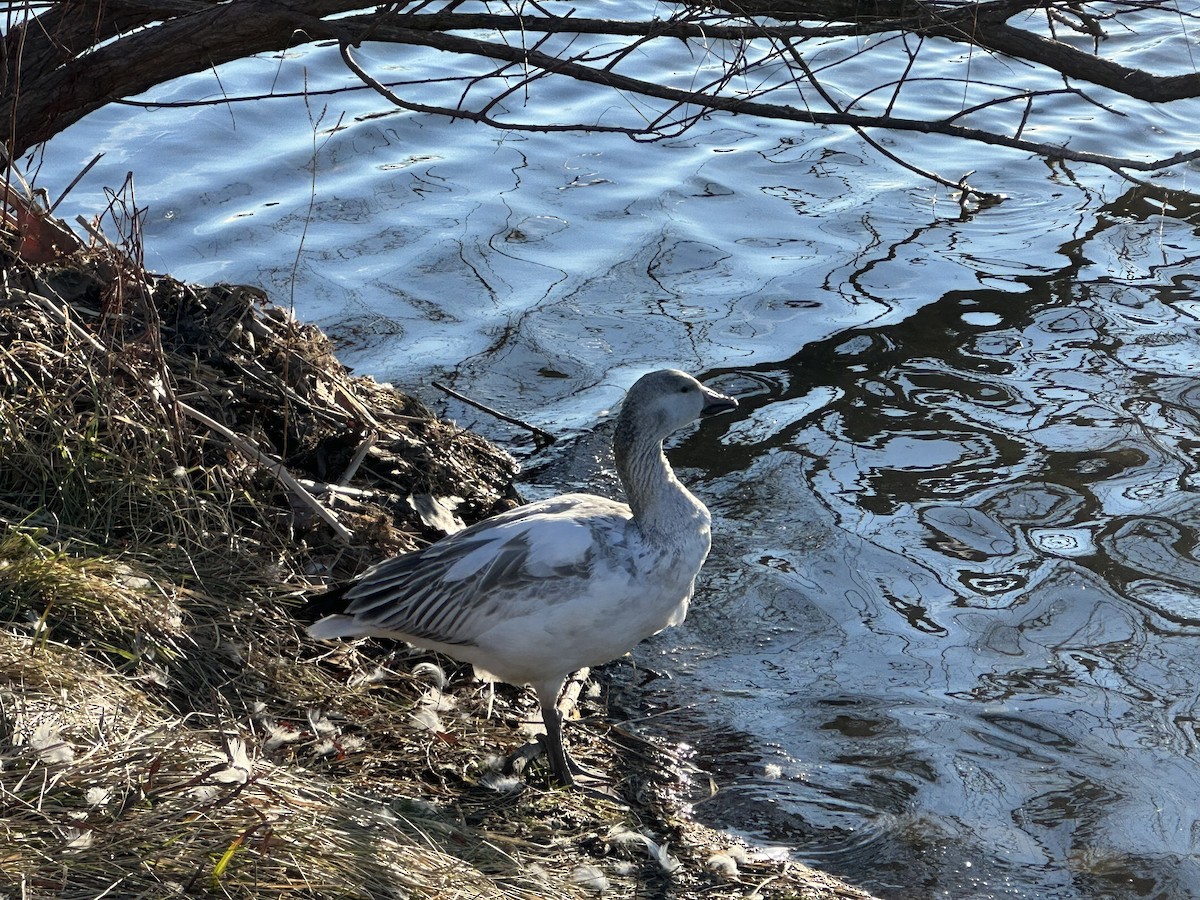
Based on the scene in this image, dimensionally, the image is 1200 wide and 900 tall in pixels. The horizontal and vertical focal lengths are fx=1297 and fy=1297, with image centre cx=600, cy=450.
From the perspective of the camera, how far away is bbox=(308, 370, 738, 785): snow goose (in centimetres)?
433

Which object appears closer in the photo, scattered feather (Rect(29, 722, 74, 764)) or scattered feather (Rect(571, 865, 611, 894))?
scattered feather (Rect(29, 722, 74, 764))

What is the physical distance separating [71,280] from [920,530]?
397cm

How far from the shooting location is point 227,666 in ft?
14.1

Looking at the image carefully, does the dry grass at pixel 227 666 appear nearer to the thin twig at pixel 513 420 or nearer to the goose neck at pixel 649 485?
the thin twig at pixel 513 420

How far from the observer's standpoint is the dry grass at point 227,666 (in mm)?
3219

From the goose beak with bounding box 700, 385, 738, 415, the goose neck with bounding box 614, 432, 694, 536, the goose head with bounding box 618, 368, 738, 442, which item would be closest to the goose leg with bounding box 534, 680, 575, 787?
the goose neck with bounding box 614, 432, 694, 536

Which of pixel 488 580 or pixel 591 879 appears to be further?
pixel 488 580

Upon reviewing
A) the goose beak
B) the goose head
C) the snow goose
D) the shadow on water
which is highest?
the goose head

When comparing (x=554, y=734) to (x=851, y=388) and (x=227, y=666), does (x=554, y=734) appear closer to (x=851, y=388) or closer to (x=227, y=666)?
(x=227, y=666)

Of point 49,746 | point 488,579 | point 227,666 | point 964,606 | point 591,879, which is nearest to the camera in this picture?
point 49,746

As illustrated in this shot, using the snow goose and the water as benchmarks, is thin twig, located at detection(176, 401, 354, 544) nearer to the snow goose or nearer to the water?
the snow goose

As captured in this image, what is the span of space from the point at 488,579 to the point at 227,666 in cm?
91

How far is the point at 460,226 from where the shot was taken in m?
8.99

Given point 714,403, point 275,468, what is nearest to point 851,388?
point 714,403
